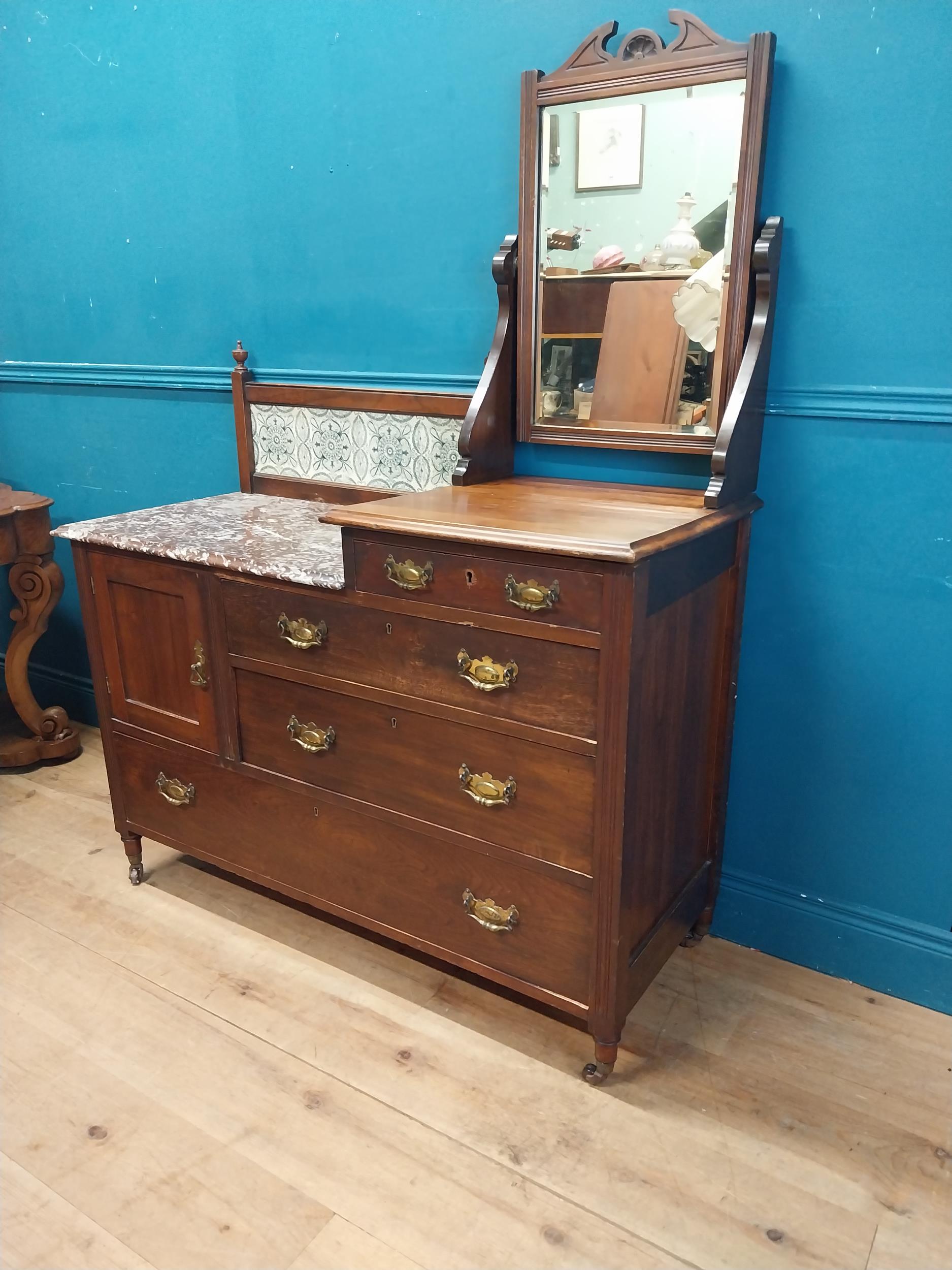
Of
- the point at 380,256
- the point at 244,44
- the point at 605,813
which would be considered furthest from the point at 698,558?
the point at 244,44

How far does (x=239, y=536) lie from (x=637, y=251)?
1007 millimetres

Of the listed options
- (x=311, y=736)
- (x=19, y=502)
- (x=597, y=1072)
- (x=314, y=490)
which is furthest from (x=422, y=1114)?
(x=19, y=502)

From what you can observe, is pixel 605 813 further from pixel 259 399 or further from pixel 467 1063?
pixel 259 399

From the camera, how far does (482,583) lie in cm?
149

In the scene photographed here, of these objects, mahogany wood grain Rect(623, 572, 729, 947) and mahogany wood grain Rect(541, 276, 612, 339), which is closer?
mahogany wood grain Rect(623, 572, 729, 947)

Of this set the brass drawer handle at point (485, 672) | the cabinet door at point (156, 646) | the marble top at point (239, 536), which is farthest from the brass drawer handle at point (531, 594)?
the cabinet door at point (156, 646)

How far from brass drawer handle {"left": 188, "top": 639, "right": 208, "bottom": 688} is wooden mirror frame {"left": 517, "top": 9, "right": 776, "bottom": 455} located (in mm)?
878

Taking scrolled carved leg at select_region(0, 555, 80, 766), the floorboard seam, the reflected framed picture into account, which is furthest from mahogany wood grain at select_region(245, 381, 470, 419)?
the floorboard seam

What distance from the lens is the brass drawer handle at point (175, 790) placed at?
2.10m

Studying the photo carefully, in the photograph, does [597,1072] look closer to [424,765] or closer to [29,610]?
[424,765]

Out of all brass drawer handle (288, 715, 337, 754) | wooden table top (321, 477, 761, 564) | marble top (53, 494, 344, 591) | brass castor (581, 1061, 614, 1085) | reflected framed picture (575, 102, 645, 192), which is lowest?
brass castor (581, 1061, 614, 1085)

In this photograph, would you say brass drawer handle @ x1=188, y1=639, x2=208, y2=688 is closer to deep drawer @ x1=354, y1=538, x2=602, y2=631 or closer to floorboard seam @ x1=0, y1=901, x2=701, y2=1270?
deep drawer @ x1=354, y1=538, x2=602, y2=631

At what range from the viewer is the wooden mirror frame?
5.22ft

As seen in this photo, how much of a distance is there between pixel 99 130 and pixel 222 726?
1774 millimetres
